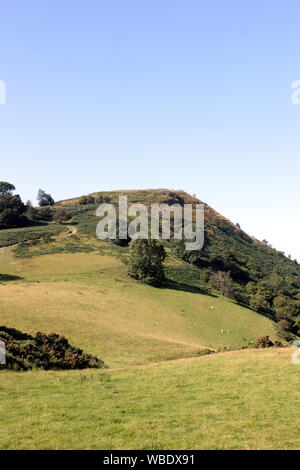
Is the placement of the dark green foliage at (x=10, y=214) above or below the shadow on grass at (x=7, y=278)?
above

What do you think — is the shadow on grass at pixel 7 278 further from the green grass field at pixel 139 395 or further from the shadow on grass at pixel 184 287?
the shadow on grass at pixel 184 287

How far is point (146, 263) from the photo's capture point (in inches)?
2630

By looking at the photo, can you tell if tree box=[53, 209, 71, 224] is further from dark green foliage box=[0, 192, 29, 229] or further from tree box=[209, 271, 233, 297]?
tree box=[209, 271, 233, 297]

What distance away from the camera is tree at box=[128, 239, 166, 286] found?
6625 cm

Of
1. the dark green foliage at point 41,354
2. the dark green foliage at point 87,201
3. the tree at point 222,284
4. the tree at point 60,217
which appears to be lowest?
the tree at point 222,284

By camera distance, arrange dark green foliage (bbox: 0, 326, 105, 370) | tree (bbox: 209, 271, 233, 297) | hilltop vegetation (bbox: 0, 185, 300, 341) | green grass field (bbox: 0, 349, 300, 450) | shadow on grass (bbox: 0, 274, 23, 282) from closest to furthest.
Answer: green grass field (bbox: 0, 349, 300, 450), dark green foliage (bbox: 0, 326, 105, 370), shadow on grass (bbox: 0, 274, 23, 282), tree (bbox: 209, 271, 233, 297), hilltop vegetation (bbox: 0, 185, 300, 341)

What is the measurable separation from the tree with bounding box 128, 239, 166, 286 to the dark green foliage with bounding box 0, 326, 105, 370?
4186cm

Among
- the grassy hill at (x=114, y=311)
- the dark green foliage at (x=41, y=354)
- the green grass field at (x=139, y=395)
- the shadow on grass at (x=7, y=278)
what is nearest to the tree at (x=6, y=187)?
the grassy hill at (x=114, y=311)

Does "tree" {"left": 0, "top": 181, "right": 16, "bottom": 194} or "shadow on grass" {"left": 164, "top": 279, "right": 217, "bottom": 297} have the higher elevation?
"tree" {"left": 0, "top": 181, "right": 16, "bottom": 194}

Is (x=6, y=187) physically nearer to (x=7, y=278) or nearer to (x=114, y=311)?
(x=7, y=278)

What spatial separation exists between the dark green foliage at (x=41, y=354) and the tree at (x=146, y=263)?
137 feet

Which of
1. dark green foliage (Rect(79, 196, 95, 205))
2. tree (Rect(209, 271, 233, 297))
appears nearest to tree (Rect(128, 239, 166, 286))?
tree (Rect(209, 271, 233, 297))

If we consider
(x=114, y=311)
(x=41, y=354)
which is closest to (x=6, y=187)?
(x=114, y=311)

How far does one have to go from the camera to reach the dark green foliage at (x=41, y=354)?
1898 cm
